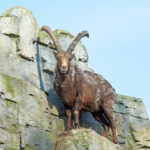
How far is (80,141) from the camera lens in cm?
900

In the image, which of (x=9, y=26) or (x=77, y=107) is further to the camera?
(x=9, y=26)

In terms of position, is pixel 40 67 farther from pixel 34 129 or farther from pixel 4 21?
pixel 34 129

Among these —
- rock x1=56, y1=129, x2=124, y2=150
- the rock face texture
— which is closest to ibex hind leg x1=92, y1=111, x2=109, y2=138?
the rock face texture

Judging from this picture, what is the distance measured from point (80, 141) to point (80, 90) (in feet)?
5.33

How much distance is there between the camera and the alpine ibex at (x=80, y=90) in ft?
32.0

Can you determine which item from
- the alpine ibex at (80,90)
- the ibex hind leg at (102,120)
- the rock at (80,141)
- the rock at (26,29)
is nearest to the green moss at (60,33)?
the rock at (26,29)

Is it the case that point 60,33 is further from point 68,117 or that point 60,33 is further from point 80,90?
point 68,117

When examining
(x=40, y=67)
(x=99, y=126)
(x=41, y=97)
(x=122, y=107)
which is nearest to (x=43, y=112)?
(x=41, y=97)

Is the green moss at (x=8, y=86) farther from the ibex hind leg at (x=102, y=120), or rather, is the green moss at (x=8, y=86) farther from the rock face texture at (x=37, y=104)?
the ibex hind leg at (x=102, y=120)

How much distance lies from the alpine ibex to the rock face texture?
1.54 ft

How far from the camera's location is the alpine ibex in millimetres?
9742

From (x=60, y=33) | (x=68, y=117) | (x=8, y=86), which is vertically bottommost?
(x=68, y=117)

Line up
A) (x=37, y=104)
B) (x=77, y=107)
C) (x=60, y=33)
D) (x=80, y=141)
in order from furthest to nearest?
(x=60, y=33) → (x=77, y=107) → (x=37, y=104) → (x=80, y=141)

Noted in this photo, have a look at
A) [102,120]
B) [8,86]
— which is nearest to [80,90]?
[102,120]
